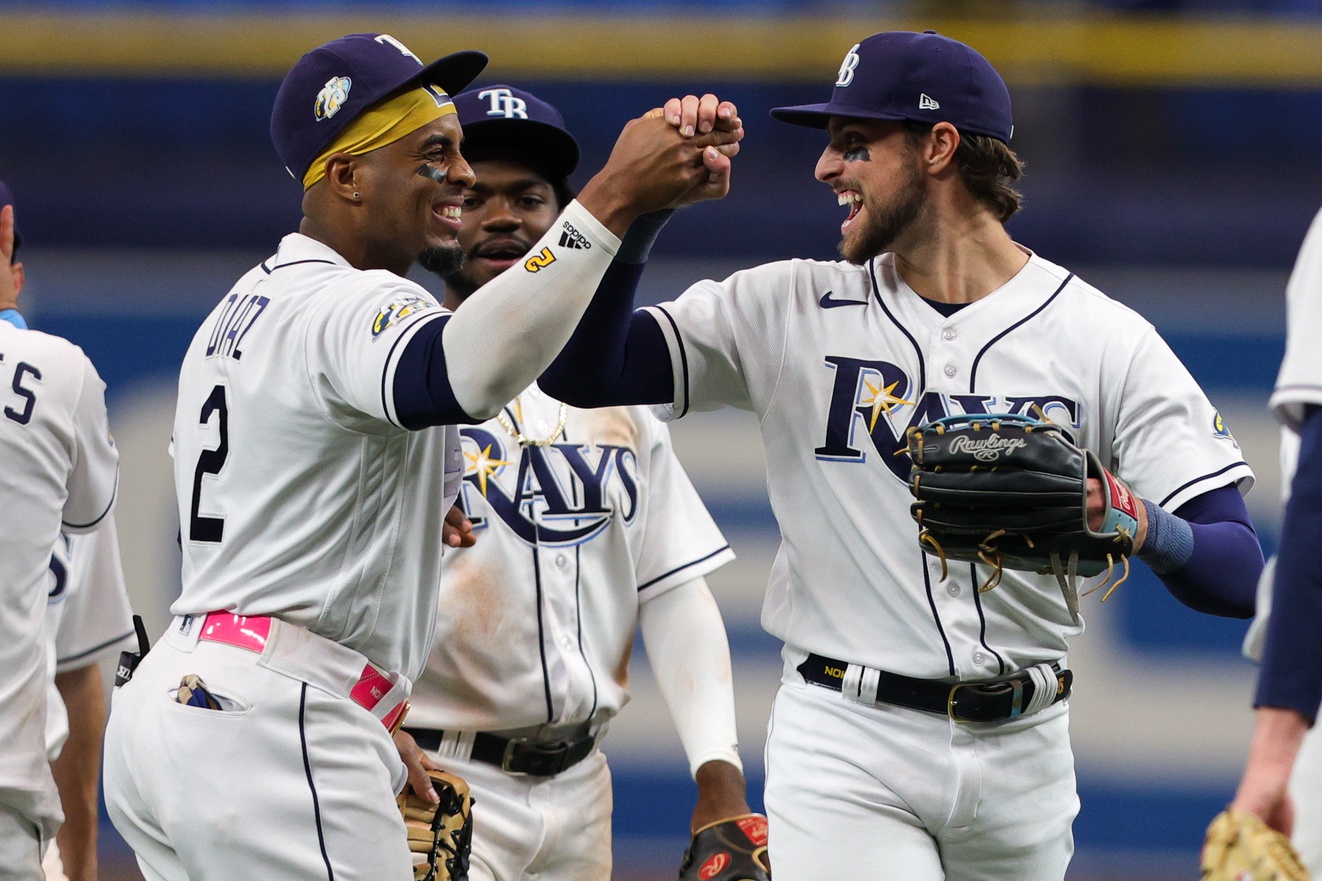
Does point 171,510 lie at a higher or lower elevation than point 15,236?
lower

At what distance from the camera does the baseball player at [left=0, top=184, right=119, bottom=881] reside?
3168mm

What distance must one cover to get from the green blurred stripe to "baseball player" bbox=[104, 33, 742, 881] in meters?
4.55

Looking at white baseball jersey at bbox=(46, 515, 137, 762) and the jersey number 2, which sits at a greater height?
the jersey number 2

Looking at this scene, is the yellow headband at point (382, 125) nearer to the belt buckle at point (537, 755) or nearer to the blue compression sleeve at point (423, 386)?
the blue compression sleeve at point (423, 386)

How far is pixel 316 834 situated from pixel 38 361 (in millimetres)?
1146

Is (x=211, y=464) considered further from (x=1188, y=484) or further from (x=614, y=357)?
(x=1188, y=484)

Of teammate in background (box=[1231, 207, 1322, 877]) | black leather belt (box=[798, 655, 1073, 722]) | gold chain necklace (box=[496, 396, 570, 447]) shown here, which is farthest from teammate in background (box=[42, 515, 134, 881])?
teammate in background (box=[1231, 207, 1322, 877])

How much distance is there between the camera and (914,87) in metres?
3.15

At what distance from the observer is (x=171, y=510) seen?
630 cm

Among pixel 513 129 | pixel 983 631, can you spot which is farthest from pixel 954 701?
pixel 513 129

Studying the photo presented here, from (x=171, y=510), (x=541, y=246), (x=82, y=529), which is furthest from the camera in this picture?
(x=171, y=510)

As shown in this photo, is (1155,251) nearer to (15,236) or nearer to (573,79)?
(573,79)

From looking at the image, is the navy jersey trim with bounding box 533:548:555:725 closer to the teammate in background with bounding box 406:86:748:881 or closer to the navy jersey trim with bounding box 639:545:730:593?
the teammate in background with bounding box 406:86:748:881

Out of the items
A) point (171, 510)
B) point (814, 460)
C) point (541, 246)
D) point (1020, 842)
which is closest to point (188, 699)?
point (541, 246)
